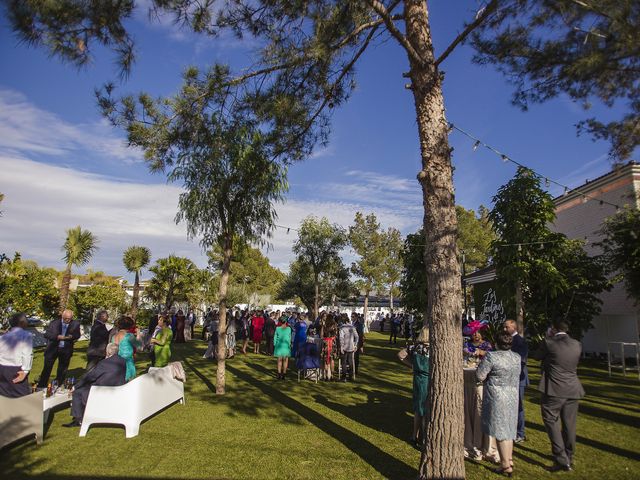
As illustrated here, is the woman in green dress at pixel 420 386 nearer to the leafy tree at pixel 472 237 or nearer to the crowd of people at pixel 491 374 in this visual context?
the crowd of people at pixel 491 374

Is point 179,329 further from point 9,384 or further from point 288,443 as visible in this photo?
point 288,443

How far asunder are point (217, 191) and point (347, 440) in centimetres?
585

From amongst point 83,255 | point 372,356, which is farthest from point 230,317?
point 83,255

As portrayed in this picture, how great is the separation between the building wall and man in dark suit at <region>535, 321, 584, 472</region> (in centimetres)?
1111

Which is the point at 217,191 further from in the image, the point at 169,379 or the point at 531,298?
the point at 531,298

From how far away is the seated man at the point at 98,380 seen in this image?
20.0 ft

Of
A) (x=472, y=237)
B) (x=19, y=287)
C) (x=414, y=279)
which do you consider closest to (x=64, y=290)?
(x=19, y=287)

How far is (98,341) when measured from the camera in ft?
26.7

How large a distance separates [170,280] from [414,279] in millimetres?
16307

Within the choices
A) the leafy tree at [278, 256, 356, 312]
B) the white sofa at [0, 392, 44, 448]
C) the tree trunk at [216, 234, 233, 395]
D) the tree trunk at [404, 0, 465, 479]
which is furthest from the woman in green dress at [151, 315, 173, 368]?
the leafy tree at [278, 256, 356, 312]

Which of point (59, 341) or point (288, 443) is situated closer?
point (288, 443)

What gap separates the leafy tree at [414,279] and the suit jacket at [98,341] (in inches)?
531

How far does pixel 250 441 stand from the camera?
5680 millimetres

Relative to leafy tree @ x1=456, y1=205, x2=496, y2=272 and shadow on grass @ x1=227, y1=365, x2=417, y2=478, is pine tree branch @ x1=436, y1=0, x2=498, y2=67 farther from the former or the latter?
leafy tree @ x1=456, y1=205, x2=496, y2=272
